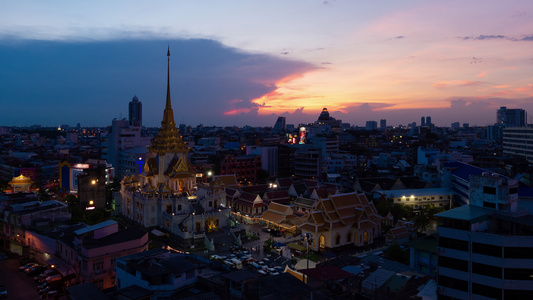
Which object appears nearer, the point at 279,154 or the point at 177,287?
the point at 177,287

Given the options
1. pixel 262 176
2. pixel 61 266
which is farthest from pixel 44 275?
pixel 262 176

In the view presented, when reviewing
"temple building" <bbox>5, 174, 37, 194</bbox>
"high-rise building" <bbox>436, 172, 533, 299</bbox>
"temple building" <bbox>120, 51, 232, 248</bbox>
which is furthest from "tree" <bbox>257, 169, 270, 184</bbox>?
"high-rise building" <bbox>436, 172, 533, 299</bbox>

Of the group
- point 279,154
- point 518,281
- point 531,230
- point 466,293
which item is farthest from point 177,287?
point 279,154

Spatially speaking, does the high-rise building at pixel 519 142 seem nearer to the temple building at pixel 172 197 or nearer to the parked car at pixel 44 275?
the temple building at pixel 172 197

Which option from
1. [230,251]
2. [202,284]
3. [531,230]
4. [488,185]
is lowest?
[230,251]

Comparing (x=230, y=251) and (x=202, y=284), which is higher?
(x=202, y=284)

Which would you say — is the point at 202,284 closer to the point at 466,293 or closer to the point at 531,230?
the point at 466,293

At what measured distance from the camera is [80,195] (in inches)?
1807

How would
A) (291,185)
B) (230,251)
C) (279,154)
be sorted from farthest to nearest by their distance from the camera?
(279,154) < (291,185) < (230,251)

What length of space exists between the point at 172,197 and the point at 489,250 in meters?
28.7

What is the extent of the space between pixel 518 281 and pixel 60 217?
1339 inches

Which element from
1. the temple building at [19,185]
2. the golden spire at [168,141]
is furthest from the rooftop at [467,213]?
the temple building at [19,185]

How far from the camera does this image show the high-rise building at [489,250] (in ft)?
59.9

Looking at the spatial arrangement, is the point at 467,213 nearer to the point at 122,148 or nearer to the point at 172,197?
the point at 172,197
